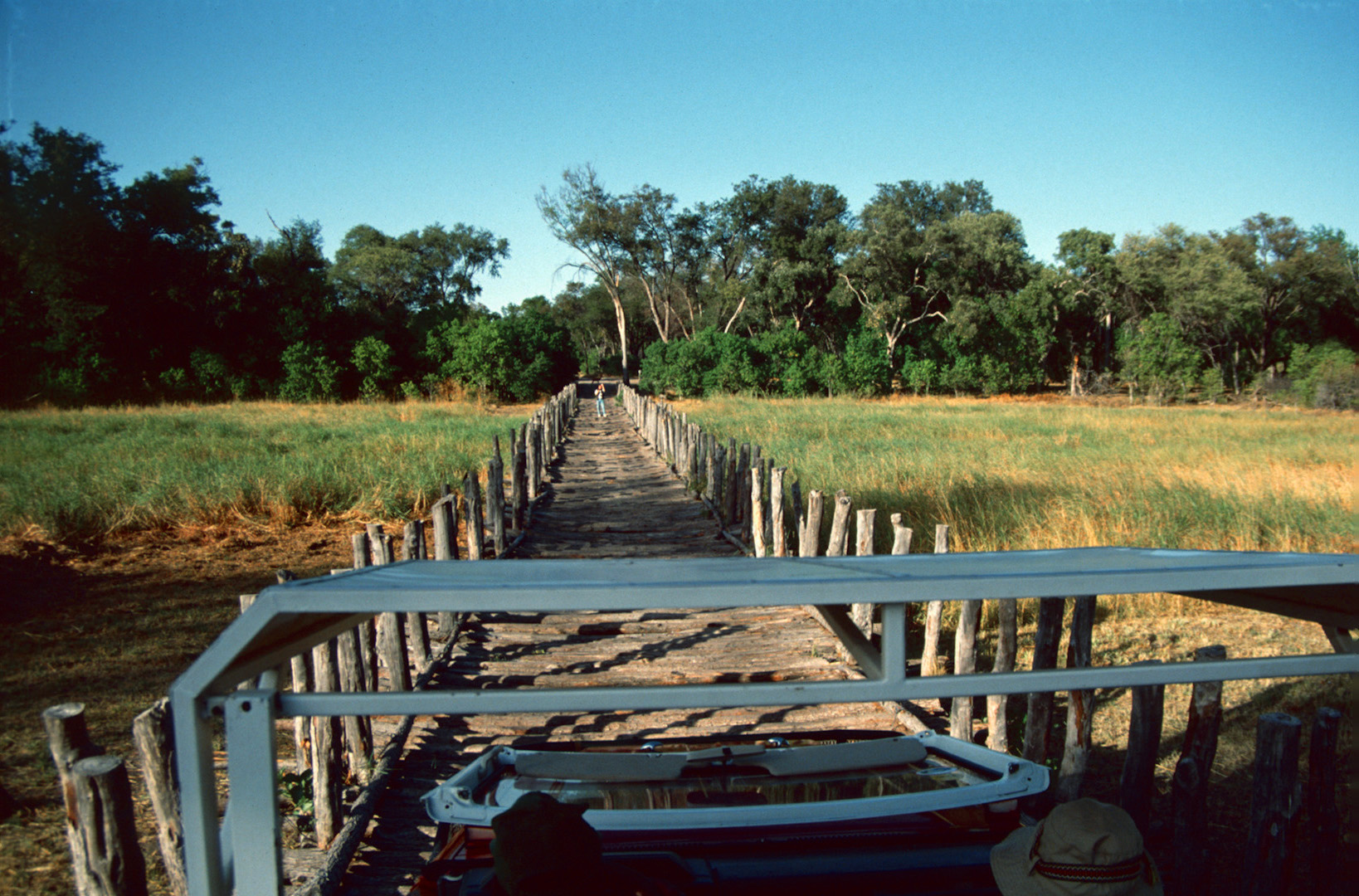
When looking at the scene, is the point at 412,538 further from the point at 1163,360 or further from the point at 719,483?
the point at 1163,360

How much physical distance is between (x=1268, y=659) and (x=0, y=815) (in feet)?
16.5

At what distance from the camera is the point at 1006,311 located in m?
36.5

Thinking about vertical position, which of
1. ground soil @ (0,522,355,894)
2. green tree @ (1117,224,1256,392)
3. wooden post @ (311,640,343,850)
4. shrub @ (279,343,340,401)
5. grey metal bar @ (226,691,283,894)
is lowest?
ground soil @ (0,522,355,894)

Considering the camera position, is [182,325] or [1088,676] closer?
[1088,676]

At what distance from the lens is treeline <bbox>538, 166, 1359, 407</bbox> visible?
3353 centimetres

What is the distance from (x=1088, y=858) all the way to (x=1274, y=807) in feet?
3.74

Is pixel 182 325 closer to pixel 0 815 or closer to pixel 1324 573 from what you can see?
pixel 0 815

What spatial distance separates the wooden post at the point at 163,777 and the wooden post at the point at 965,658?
3.15 m

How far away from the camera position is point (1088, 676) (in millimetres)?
1702

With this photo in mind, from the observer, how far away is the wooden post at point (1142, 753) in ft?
8.76

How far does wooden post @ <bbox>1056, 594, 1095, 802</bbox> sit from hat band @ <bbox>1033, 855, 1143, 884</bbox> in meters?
1.53

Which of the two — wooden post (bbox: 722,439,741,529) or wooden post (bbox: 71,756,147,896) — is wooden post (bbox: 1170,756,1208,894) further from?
wooden post (bbox: 722,439,741,529)

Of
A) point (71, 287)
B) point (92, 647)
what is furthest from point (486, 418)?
point (92, 647)

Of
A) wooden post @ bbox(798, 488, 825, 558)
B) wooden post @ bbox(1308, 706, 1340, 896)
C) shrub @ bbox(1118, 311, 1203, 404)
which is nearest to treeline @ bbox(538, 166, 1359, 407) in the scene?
shrub @ bbox(1118, 311, 1203, 404)
